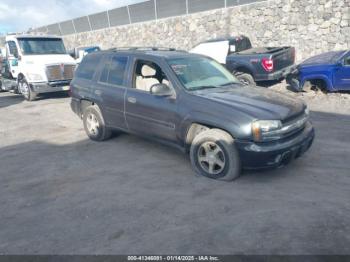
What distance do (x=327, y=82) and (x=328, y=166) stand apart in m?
5.60

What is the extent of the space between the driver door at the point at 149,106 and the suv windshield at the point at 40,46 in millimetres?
8773

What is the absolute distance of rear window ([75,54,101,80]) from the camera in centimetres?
672

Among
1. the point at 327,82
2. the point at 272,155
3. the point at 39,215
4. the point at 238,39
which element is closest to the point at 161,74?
the point at 272,155

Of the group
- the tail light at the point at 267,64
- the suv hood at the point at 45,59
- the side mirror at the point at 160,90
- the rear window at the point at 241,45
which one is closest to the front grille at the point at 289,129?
the side mirror at the point at 160,90

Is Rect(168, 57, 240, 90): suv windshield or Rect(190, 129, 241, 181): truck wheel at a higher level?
Rect(168, 57, 240, 90): suv windshield

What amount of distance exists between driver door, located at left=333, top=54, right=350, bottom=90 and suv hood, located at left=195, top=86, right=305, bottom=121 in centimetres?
539

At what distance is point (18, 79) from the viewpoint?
13.1 metres

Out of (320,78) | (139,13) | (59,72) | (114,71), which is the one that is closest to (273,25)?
(320,78)

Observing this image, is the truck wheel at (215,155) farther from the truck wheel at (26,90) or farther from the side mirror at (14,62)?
the side mirror at (14,62)

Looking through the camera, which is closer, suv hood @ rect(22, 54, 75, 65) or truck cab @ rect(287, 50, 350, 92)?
truck cab @ rect(287, 50, 350, 92)

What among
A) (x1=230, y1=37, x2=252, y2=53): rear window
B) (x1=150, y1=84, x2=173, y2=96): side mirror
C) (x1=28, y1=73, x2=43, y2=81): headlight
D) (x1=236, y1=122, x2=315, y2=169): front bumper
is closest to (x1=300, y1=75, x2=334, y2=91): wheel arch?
(x1=230, y1=37, x2=252, y2=53): rear window

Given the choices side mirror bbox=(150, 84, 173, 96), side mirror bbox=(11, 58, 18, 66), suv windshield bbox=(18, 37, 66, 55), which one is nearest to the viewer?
side mirror bbox=(150, 84, 173, 96)

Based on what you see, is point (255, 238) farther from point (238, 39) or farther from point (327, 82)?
point (238, 39)

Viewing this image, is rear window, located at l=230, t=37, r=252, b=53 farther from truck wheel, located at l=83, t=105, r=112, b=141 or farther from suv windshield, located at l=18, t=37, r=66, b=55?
truck wheel, located at l=83, t=105, r=112, b=141
